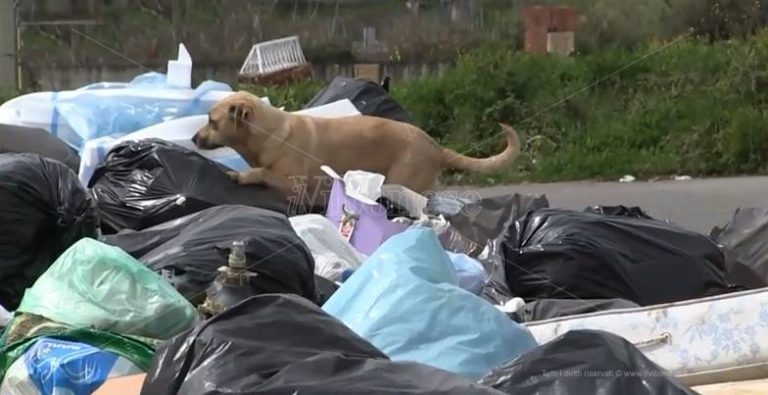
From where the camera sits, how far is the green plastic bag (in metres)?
2.78

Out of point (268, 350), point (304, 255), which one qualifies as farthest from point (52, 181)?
point (268, 350)

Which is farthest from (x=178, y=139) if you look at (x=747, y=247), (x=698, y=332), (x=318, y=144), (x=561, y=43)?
(x=561, y=43)

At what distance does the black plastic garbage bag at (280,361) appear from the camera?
70.0 inches

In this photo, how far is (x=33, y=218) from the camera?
146 inches

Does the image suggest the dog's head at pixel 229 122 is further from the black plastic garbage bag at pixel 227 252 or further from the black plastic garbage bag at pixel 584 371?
the black plastic garbage bag at pixel 584 371

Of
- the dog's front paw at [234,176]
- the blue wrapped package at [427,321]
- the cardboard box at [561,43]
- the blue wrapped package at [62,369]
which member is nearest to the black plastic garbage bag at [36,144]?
the dog's front paw at [234,176]

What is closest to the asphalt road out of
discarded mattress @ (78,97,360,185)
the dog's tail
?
the dog's tail

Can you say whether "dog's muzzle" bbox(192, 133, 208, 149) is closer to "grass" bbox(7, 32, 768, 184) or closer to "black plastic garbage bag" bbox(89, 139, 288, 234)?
"black plastic garbage bag" bbox(89, 139, 288, 234)

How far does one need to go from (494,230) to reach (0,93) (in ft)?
20.2

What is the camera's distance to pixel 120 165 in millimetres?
4508

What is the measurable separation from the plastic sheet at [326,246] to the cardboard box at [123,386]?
1459 millimetres

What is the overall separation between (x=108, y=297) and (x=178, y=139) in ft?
7.18

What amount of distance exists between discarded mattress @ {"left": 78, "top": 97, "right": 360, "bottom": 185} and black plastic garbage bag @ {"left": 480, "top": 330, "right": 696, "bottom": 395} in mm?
2952

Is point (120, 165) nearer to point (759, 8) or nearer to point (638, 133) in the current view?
point (638, 133)
